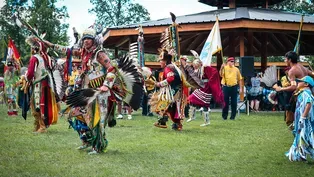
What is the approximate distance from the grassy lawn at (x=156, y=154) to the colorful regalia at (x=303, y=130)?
153 millimetres

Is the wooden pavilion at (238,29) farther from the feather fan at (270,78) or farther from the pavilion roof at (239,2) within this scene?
the feather fan at (270,78)

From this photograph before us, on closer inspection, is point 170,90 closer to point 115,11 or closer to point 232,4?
point 232,4

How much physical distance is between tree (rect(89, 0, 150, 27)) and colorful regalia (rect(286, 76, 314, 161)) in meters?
21.8

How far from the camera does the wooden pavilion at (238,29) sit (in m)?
16.6

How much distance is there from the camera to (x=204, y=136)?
367 inches

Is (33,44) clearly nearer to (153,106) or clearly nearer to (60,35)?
(153,106)

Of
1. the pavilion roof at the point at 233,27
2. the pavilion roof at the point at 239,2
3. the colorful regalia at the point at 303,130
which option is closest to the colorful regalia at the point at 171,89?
the colorful regalia at the point at 303,130

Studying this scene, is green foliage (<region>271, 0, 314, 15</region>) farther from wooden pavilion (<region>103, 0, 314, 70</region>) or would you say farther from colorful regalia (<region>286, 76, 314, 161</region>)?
colorful regalia (<region>286, 76, 314, 161</region>)

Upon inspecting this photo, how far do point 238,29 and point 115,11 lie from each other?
48.7ft

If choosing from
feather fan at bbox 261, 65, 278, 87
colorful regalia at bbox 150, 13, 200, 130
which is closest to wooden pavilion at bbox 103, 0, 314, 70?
colorful regalia at bbox 150, 13, 200, 130

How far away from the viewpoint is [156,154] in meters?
7.03

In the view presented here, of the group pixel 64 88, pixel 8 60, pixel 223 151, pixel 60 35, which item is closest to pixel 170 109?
pixel 64 88

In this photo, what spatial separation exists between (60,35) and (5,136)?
27.2 m

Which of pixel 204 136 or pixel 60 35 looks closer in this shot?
pixel 204 136
